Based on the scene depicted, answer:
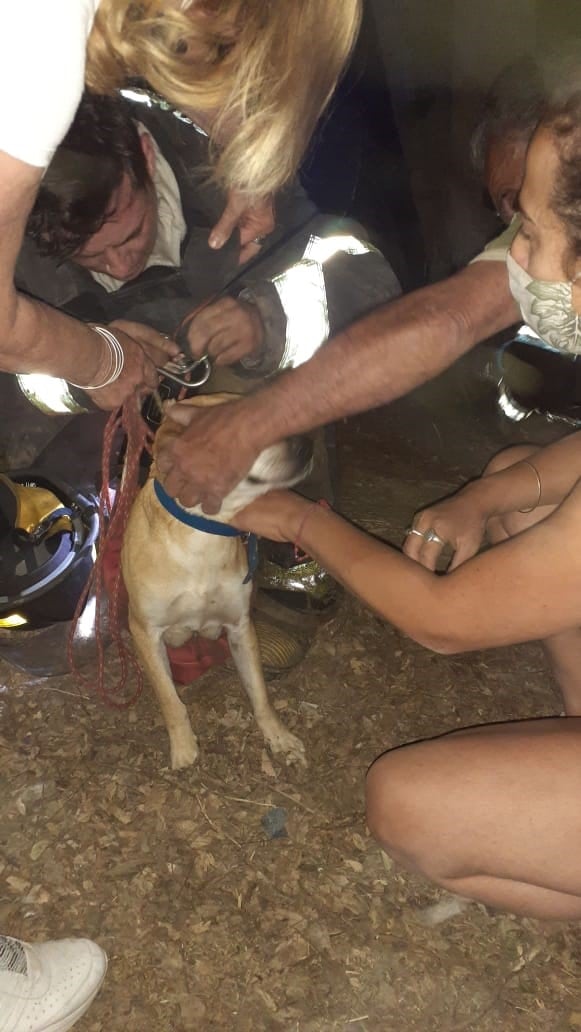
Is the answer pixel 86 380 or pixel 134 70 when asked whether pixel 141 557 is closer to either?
pixel 86 380

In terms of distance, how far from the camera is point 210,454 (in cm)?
166

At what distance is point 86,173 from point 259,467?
2.53ft

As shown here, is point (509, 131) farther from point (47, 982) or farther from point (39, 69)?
point (47, 982)

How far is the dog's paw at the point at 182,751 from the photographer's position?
2297 millimetres

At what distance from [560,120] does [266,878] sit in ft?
5.98

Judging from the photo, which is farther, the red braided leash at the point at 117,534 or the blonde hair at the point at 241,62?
the red braided leash at the point at 117,534

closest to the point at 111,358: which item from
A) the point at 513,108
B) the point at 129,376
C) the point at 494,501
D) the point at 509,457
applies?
the point at 129,376

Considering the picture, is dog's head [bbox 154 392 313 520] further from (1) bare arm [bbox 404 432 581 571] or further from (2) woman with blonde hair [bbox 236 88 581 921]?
(1) bare arm [bbox 404 432 581 571]

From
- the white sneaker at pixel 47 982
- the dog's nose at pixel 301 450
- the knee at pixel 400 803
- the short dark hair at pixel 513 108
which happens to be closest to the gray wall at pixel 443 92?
the short dark hair at pixel 513 108

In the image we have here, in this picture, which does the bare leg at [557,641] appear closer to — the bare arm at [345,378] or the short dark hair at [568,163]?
the bare arm at [345,378]

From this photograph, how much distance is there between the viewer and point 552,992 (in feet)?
6.06

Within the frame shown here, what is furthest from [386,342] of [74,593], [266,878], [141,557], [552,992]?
[552,992]

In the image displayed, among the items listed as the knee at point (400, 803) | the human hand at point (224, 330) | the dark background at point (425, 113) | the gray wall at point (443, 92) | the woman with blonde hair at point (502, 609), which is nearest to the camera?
the woman with blonde hair at point (502, 609)

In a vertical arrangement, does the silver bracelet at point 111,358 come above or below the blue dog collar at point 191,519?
above
